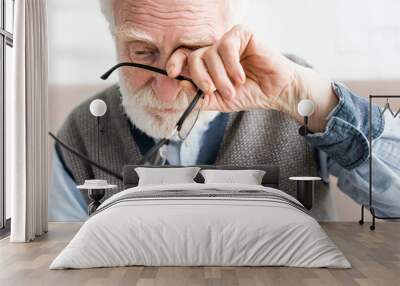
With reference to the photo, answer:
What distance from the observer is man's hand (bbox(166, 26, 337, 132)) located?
6.54 m

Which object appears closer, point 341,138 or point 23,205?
point 23,205

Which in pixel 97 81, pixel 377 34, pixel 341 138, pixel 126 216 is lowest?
pixel 126 216

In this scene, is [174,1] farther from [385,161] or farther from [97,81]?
[385,161]

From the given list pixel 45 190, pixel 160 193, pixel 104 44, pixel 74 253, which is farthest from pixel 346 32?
pixel 74 253

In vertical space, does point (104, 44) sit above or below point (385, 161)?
above

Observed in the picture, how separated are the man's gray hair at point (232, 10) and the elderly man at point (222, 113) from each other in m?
0.01

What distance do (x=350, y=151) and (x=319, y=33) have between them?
1313 millimetres

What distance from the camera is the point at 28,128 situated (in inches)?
229

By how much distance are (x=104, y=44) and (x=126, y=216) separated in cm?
301

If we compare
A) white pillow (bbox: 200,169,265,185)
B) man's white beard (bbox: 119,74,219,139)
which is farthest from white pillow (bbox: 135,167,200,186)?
man's white beard (bbox: 119,74,219,139)

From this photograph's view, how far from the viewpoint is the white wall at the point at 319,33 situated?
6945 millimetres

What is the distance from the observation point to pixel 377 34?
7.02m

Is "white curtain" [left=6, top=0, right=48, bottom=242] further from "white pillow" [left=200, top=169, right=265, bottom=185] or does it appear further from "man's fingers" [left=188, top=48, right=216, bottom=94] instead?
"white pillow" [left=200, top=169, right=265, bottom=185]

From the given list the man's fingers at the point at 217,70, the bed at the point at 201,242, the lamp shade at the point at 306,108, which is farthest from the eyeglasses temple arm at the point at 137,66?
the bed at the point at 201,242
